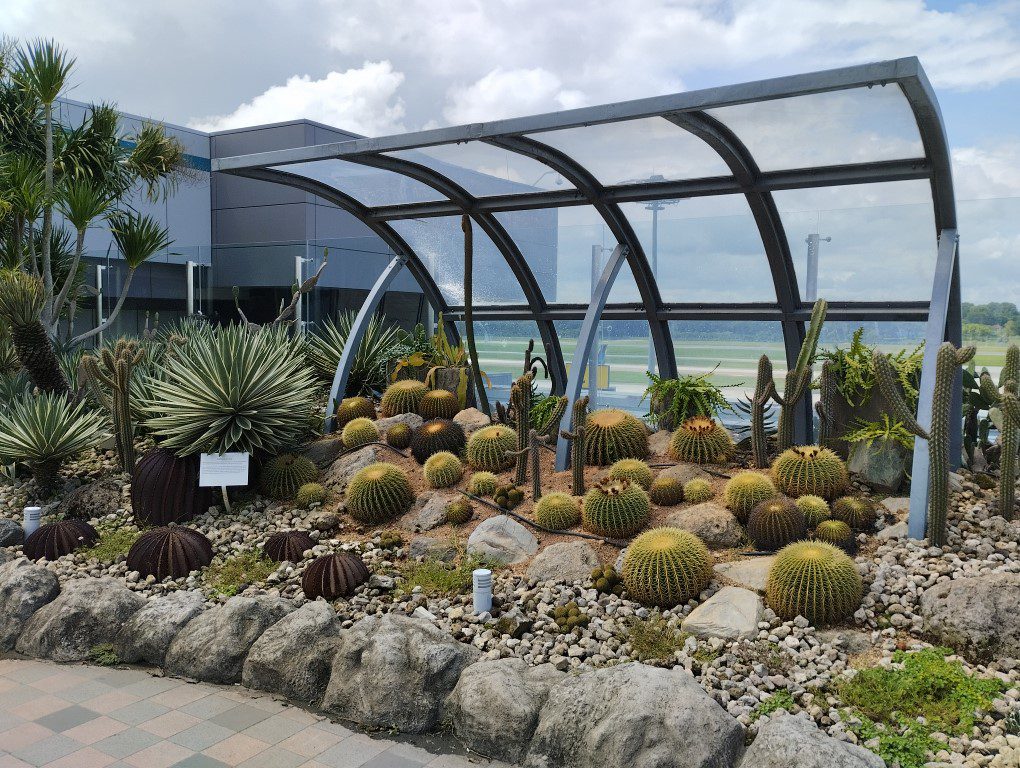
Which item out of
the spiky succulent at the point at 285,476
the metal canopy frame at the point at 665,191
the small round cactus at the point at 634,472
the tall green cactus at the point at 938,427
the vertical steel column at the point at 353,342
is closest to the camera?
the tall green cactus at the point at 938,427

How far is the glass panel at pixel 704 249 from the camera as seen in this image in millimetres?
8391

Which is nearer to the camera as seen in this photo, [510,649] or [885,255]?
[510,649]

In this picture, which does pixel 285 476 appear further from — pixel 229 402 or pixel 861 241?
pixel 861 241

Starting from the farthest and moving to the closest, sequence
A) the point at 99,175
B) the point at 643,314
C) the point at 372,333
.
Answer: the point at 99,175 → the point at 372,333 → the point at 643,314

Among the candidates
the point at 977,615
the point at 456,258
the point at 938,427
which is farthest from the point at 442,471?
the point at 977,615

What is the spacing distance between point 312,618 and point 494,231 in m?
5.60

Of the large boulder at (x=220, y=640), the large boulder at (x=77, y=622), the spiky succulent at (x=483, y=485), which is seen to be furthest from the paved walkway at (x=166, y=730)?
the spiky succulent at (x=483, y=485)

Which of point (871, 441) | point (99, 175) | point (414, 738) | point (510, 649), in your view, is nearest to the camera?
point (414, 738)

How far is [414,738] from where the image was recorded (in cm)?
434

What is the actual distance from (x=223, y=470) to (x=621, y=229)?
14.5 feet

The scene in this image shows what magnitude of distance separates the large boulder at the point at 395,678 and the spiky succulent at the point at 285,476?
10.3 ft

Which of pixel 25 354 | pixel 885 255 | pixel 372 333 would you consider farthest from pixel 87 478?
pixel 885 255

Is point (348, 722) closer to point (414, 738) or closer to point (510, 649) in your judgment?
point (414, 738)

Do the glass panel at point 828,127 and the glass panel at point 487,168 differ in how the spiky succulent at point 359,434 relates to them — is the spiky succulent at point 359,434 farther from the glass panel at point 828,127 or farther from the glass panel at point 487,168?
the glass panel at point 828,127
